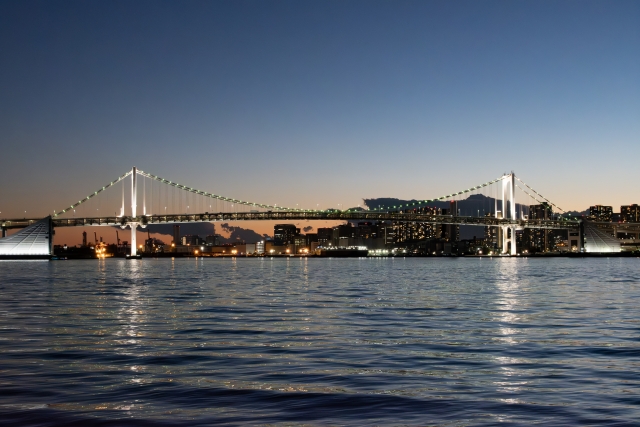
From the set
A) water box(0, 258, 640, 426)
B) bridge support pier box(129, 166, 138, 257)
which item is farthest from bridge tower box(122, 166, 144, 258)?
water box(0, 258, 640, 426)

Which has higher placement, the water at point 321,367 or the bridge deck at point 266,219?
the bridge deck at point 266,219

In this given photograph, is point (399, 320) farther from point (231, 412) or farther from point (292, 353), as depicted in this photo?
point (231, 412)

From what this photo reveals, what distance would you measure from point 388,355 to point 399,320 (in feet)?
19.8

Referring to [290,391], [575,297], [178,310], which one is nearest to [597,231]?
[575,297]

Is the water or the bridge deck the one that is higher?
the bridge deck

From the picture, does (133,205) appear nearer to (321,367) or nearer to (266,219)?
(266,219)

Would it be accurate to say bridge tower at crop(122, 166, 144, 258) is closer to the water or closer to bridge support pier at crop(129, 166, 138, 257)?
bridge support pier at crop(129, 166, 138, 257)

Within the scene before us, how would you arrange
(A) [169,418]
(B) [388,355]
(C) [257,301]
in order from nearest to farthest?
(A) [169,418]
(B) [388,355]
(C) [257,301]

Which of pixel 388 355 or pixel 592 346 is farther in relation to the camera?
pixel 592 346

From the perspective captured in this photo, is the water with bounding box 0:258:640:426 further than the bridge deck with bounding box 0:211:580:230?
No

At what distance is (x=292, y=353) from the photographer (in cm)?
1193

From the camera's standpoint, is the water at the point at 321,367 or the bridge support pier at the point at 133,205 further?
the bridge support pier at the point at 133,205

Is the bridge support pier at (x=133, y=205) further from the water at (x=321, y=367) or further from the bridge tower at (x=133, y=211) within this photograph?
the water at (x=321, y=367)

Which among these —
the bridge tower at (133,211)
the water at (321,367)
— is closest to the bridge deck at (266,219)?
the bridge tower at (133,211)
